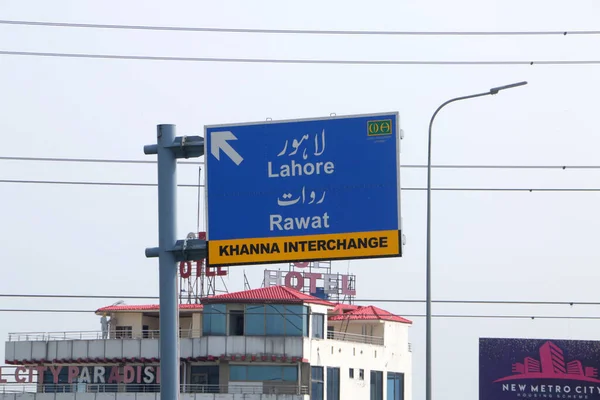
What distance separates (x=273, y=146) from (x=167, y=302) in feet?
11.5

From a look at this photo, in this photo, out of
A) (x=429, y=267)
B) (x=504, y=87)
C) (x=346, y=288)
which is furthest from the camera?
(x=346, y=288)

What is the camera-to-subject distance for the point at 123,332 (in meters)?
90.1

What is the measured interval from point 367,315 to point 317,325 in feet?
37.3

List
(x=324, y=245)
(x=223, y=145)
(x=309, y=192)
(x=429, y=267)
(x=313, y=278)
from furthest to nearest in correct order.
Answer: (x=313, y=278) → (x=429, y=267) → (x=223, y=145) → (x=309, y=192) → (x=324, y=245)

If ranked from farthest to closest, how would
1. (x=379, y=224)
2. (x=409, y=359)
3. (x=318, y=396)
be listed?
(x=409, y=359) → (x=318, y=396) → (x=379, y=224)

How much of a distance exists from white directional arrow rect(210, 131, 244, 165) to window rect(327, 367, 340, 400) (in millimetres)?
61147

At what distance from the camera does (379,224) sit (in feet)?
70.6

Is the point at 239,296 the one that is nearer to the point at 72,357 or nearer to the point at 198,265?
the point at 198,265

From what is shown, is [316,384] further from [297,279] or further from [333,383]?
[297,279]

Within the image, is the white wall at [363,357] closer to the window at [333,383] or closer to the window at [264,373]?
the window at [333,383]

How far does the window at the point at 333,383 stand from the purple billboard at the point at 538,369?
9.75 metres

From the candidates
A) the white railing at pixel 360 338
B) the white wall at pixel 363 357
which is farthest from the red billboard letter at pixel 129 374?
the white railing at pixel 360 338

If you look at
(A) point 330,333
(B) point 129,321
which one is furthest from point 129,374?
(A) point 330,333

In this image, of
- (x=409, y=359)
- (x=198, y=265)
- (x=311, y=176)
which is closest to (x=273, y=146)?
(x=311, y=176)
